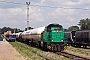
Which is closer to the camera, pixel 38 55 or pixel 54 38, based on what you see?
pixel 38 55

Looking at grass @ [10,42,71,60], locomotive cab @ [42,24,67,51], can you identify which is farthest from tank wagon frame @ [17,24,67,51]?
grass @ [10,42,71,60]

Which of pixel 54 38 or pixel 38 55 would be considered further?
pixel 54 38

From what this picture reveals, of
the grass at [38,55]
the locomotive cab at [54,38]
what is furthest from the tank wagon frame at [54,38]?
the grass at [38,55]

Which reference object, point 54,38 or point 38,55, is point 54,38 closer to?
point 54,38

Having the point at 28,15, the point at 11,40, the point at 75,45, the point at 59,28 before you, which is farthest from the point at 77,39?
the point at 11,40

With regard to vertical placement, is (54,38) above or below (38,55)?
above

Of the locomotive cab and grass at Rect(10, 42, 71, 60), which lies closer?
grass at Rect(10, 42, 71, 60)

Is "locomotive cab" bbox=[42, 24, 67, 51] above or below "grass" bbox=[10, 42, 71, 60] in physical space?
above

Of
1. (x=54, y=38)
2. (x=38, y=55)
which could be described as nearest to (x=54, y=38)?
(x=54, y=38)

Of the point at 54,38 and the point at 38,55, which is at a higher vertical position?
the point at 54,38

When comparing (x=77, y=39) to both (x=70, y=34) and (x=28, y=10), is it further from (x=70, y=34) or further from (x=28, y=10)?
(x=28, y=10)

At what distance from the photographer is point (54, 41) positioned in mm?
28109

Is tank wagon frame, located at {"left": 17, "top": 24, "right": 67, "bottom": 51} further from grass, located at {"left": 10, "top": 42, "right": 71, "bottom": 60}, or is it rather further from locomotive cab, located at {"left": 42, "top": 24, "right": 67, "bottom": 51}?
grass, located at {"left": 10, "top": 42, "right": 71, "bottom": 60}

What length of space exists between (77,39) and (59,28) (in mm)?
15423
